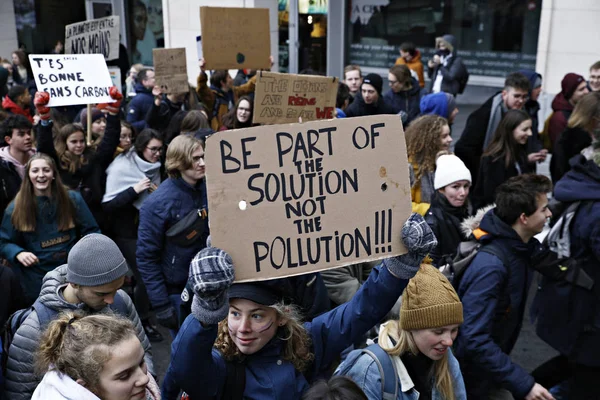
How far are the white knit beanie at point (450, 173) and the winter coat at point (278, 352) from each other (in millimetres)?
2098

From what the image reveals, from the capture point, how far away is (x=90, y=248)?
3.16 m

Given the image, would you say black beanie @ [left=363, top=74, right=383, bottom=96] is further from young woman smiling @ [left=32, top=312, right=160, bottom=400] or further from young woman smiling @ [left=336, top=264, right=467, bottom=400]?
young woman smiling @ [left=32, top=312, right=160, bottom=400]

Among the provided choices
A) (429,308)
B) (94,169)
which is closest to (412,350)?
(429,308)

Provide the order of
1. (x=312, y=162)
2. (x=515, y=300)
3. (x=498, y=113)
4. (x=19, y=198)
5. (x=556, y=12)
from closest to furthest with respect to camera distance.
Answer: (x=312, y=162) < (x=515, y=300) < (x=19, y=198) < (x=498, y=113) < (x=556, y=12)

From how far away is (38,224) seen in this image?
15.4 ft

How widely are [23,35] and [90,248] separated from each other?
18.9 m

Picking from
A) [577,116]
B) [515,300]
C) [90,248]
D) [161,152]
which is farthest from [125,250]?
[577,116]

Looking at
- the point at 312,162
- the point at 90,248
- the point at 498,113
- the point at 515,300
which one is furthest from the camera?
the point at 498,113

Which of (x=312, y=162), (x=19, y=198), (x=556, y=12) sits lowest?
(x=19, y=198)

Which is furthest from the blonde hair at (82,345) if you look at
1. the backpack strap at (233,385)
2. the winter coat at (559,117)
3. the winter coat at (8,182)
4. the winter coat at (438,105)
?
the winter coat at (559,117)

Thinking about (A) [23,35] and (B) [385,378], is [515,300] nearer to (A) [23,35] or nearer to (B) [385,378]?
(B) [385,378]

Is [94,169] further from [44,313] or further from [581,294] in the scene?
[581,294]

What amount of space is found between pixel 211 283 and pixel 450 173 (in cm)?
282

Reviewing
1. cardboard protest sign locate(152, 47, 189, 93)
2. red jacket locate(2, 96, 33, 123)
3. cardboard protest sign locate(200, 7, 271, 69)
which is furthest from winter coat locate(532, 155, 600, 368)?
red jacket locate(2, 96, 33, 123)
